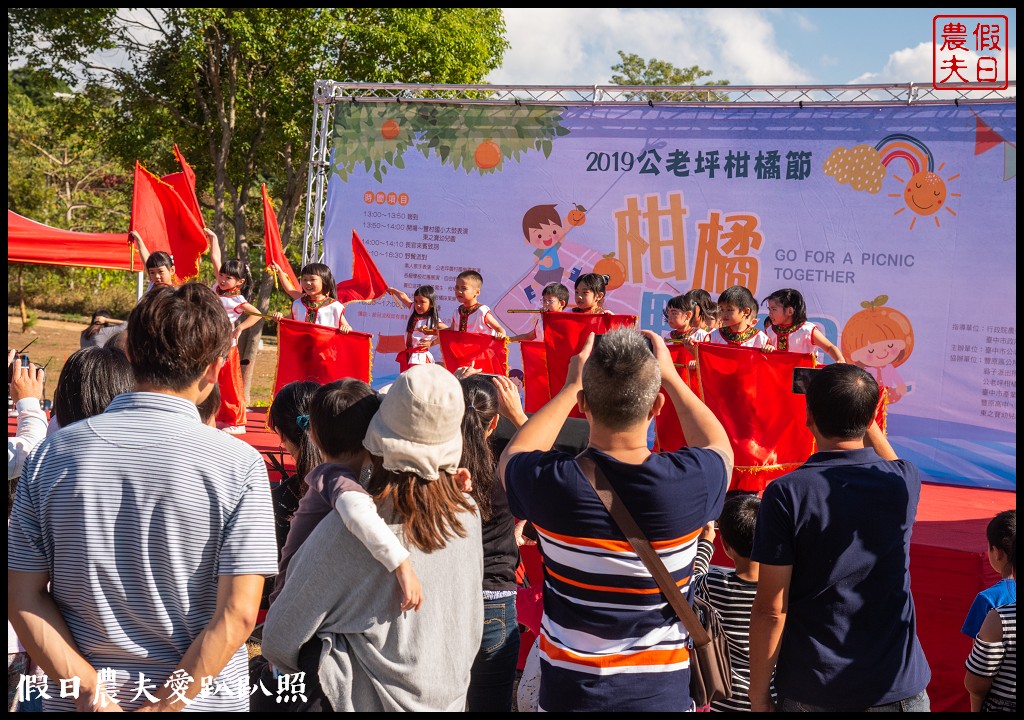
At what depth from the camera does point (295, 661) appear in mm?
1862

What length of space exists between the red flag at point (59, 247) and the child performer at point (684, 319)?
18.6 ft

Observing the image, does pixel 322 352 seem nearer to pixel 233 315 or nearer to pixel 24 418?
pixel 233 315

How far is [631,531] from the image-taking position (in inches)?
69.7

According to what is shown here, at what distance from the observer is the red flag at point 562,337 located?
5884 mm

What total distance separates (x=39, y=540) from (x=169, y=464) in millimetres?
304

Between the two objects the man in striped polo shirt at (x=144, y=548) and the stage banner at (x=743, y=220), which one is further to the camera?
the stage banner at (x=743, y=220)

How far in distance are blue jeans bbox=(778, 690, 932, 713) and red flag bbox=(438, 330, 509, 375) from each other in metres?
4.43

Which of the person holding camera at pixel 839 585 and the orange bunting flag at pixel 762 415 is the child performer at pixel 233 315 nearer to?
the orange bunting flag at pixel 762 415

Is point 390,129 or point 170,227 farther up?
point 390,129

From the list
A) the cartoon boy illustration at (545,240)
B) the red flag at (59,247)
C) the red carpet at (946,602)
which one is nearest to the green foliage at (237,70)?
the red flag at (59,247)

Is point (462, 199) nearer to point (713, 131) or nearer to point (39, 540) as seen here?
point (713, 131)

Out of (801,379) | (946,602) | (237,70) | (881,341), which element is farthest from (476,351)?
(237,70)

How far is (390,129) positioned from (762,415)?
15.4 ft

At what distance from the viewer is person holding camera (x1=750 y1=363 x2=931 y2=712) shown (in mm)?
2049
